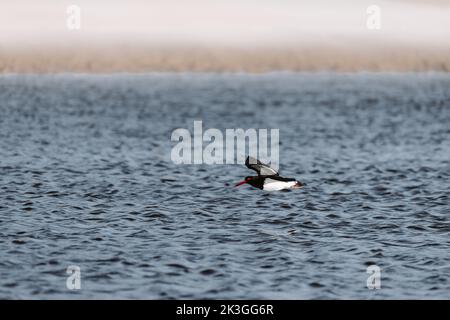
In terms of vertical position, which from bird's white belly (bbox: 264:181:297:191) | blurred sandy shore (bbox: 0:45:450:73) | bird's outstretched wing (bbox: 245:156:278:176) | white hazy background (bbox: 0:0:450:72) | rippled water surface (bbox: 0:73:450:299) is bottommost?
rippled water surface (bbox: 0:73:450:299)

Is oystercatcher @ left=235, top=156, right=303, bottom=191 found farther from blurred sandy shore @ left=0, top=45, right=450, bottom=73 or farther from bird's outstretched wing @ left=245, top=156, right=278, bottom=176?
blurred sandy shore @ left=0, top=45, right=450, bottom=73

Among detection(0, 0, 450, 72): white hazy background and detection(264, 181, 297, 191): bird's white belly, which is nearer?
detection(264, 181, 297, 191): bird's white belly

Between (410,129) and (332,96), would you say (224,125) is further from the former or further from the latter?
(332,96)

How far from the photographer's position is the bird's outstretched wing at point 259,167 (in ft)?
69.4

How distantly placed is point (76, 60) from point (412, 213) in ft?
249

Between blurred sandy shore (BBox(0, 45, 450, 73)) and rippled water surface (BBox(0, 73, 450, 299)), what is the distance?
45.3 meters

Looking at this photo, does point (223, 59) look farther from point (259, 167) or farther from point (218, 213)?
point (259, 167)

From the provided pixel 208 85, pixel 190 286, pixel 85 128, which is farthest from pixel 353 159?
pixel 208 85

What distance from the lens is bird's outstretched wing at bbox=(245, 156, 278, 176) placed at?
21.2 meters

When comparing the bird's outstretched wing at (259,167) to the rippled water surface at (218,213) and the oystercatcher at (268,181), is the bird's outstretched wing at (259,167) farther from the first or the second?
the rippled water surface at (218,213)

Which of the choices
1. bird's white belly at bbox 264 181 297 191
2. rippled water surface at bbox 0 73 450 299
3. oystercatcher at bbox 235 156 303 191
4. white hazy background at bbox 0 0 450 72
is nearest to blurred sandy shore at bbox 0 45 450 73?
white hazy background at bbox 0 0 450 72

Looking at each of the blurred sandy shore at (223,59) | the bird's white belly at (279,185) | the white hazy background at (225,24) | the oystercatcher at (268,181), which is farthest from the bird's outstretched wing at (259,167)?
the white hazy background at (225,24)

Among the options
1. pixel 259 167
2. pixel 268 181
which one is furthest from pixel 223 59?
pixel 259 167

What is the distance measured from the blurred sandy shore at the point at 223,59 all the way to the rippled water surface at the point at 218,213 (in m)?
A: 45.3
